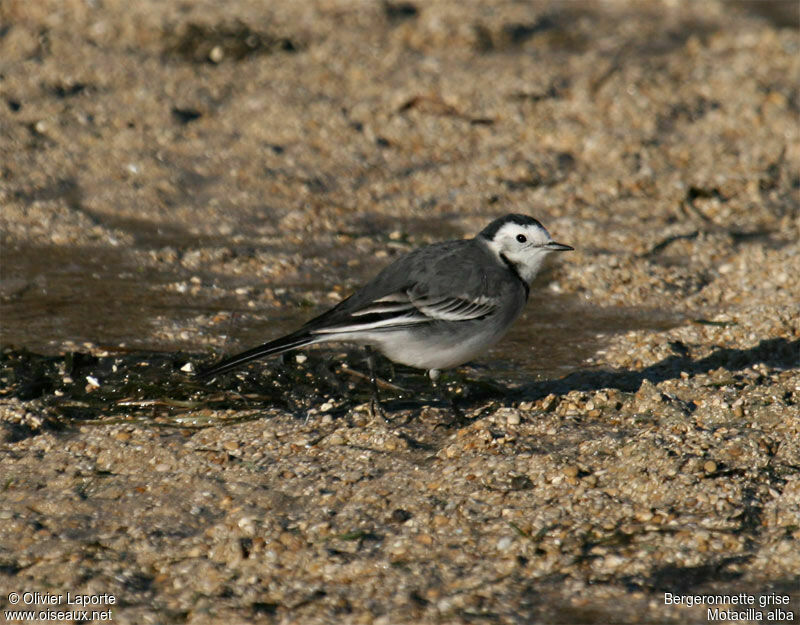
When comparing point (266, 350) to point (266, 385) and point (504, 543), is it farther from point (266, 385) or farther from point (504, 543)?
point (504, 543)

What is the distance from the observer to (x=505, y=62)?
10.2m

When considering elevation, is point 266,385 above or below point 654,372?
above

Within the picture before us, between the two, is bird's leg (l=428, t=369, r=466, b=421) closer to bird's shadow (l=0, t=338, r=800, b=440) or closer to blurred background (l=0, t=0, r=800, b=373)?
bird's shadow (l=0, t=338, r=800, b=440)

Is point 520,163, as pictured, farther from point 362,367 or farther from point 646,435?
point 646,435

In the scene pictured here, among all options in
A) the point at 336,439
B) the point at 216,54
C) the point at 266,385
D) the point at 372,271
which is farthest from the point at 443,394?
the point at 216,54

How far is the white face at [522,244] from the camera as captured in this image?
19.9 ft

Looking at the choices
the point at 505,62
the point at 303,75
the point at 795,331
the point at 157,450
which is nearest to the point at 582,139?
the point at 505,62

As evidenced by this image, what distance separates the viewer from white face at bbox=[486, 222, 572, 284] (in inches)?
239

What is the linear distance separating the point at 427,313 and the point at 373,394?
500 mm

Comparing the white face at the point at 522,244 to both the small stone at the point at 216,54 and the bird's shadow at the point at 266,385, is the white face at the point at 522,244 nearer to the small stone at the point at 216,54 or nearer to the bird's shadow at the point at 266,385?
the bird's shadow at the point at 266,385

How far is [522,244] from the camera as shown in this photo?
6.09 meters

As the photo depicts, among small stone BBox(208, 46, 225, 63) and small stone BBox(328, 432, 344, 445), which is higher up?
small stone BBox(208, 46, 225, 63)

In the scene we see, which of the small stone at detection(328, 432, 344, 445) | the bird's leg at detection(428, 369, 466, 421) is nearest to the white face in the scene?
the bird's leg at detection(428, 369, 466, 421)

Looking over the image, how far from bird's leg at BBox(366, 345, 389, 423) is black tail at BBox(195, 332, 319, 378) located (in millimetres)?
439
